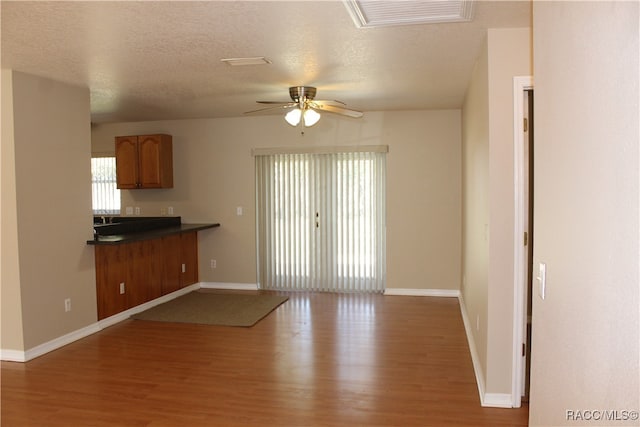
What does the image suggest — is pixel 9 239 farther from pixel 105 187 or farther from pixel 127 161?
pixel 105 187

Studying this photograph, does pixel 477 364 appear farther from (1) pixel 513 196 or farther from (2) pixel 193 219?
(2) pixel 193 219

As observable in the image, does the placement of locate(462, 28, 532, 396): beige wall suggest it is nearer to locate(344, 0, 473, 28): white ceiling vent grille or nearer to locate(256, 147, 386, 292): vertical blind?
locate(344, 0, 473, 28): white ceiling vent grille

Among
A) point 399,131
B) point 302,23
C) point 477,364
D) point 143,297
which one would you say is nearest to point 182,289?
point 143,297

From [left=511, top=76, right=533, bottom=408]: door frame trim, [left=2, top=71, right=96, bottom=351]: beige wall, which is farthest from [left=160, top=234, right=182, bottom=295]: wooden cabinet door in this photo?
[left=511, top=76, right=533, bottom=408]: door frame trim

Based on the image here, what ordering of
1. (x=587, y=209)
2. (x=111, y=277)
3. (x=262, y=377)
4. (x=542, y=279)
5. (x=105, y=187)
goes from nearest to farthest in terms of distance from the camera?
(x=587, y=209) → (x=542, y=279) → (x=262, y=377) → (x=111, y=277) → (x=105, y=187)

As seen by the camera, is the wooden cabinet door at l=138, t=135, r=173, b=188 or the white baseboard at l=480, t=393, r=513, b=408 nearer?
the white baseboard at l=480, t=393, r=513, b=408

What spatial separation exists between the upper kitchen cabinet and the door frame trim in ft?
16.4

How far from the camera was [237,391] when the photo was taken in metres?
3.41

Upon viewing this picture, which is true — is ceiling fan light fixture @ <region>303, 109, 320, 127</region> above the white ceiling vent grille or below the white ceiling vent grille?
below

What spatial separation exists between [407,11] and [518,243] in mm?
1561

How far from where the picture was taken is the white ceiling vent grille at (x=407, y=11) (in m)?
2.54

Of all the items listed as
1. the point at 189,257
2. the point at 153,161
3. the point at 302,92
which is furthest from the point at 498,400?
the point at 153,161

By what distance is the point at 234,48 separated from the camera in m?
3.37

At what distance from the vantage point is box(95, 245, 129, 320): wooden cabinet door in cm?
498
